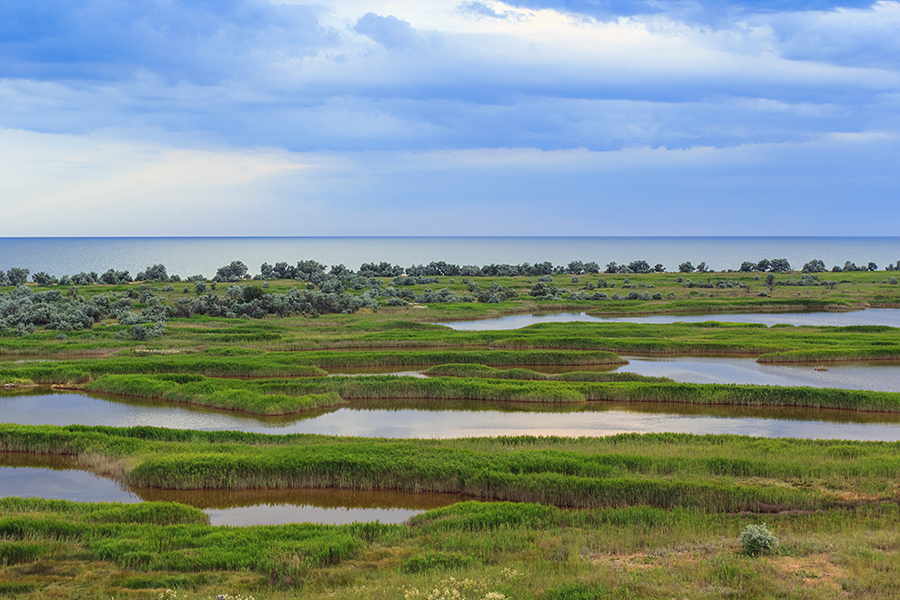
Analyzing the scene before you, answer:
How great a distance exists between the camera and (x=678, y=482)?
929 inches

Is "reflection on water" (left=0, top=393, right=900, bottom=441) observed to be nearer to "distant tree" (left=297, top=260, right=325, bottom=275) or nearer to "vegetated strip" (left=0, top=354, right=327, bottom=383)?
"vegetated strip" (left=0, top=354, right=327, bottom=383)

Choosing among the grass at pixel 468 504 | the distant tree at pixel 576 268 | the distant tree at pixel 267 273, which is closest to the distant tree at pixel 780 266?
the distant tree at pixel 576 268

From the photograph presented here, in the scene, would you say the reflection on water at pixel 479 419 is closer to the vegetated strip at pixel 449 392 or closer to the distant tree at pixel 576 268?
the vegetated strip at pixel 449 392

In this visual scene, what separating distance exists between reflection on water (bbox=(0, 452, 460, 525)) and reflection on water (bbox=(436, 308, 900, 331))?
50979 mm

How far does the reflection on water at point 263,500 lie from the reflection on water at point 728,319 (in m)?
51.0

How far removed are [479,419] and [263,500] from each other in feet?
49.3

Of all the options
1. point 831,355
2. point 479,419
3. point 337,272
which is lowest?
point 479,419

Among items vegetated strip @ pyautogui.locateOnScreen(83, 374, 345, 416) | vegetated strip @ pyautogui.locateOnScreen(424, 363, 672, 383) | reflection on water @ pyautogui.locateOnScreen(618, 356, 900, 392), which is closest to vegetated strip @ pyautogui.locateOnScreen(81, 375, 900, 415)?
vegetated strip @ pyautogui.locateOnScreen(83, 374, 345, 416)

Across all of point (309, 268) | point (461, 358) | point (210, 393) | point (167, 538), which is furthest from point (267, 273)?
point (167, 538)

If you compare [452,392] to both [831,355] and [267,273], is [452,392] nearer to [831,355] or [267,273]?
[831,355]

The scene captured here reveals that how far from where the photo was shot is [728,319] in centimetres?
8288

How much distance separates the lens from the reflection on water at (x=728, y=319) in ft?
257

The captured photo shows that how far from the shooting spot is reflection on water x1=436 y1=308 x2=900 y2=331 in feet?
257

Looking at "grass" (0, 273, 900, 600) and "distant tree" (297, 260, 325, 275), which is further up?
"distant tree" (297, 260, 325, 275)
